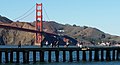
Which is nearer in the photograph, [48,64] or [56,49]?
[48,64]

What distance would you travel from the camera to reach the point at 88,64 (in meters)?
77.0

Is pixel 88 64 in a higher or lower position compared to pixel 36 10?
lower

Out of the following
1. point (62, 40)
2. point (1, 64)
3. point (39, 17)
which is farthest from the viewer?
point (62, 40)

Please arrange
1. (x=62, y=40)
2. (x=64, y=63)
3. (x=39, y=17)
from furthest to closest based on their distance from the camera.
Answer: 1. (x=62, y=40)
2. (x=39, y=17)
3. (x=64, y=63)

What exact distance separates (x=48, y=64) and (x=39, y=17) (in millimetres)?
89341

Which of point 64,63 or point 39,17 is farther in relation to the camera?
point 39,17

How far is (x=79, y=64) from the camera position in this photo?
251ft

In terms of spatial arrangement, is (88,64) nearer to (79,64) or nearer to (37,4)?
(79,64)

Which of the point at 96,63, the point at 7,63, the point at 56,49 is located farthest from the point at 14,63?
the point at 96,63

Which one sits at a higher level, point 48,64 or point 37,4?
point 37,4

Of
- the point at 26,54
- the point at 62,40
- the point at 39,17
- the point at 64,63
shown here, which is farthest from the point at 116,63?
the point at 62,40

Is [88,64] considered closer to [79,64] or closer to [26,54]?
[79,64]

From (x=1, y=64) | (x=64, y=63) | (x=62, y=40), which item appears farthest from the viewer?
(x=62, y=40)

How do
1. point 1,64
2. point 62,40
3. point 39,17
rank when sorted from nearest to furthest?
point 1,64, point 39,17, point 62,40
